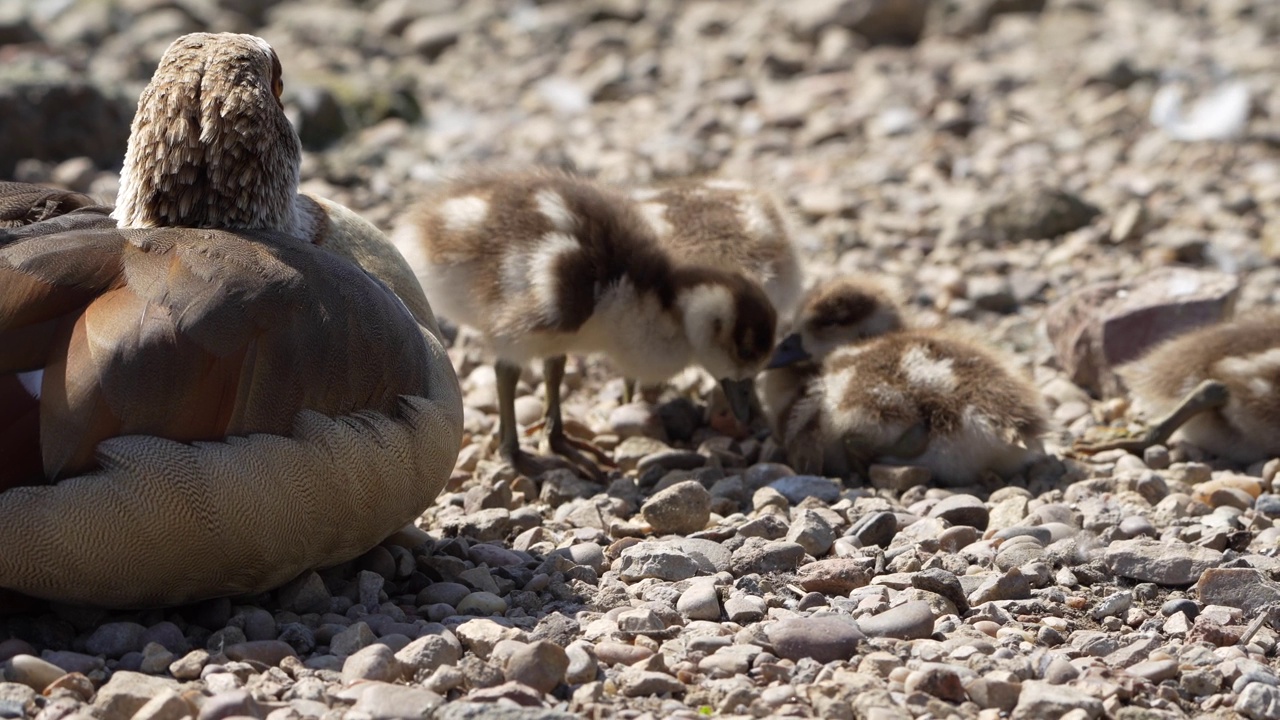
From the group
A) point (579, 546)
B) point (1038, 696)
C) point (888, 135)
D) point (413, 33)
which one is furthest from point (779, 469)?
point (413, 33)

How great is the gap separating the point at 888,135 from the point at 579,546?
622 cm

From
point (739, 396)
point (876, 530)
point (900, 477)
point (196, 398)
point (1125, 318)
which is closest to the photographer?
point (196, 398)

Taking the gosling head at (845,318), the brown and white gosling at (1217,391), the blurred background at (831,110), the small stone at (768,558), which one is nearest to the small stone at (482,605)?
→ the small stone at (768,558)

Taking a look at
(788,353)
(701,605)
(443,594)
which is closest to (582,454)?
(788,353)

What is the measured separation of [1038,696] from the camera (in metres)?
3.58

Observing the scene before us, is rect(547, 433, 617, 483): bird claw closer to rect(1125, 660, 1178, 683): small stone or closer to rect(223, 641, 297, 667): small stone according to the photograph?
rect(223, 641, 297, 667): small stone

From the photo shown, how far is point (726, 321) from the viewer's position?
20.1ft

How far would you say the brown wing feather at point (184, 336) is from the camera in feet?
12.4

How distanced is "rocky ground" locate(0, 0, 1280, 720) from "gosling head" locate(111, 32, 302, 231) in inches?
46.2

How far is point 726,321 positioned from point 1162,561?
213 cm

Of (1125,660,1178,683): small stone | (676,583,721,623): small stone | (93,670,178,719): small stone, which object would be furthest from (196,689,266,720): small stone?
(1125,660,1178,683): small stone

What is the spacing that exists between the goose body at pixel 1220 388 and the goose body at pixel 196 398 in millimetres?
3083

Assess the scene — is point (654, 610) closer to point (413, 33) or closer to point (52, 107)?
point (52, 107)

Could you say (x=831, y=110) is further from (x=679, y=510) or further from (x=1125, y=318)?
(x=679, y=510)
